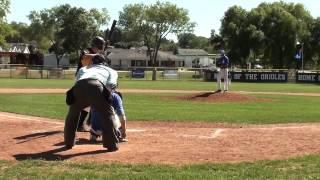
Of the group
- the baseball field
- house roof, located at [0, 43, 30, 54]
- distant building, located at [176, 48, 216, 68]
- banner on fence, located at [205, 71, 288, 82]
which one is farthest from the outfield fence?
distant building, located at [176, 48, 216, 68]

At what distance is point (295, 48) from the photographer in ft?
242

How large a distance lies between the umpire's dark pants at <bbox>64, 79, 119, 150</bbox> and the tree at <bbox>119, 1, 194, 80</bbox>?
88.3 meters

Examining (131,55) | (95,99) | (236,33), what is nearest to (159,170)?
(95,99)

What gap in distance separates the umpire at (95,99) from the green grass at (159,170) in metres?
1.19

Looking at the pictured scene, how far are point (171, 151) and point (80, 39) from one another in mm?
80981

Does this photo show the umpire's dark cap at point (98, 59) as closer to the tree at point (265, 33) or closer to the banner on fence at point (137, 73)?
the banner on fence at point (137, 73)

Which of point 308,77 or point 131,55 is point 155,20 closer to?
point 131,55

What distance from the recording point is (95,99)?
8.88 m

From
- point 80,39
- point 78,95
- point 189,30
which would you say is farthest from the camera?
point 189,30

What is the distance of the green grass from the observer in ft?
23.6

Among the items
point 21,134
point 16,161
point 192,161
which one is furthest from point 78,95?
point 21,134

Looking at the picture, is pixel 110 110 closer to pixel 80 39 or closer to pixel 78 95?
pixel 78 95

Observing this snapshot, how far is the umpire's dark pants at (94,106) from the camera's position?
29.1ft

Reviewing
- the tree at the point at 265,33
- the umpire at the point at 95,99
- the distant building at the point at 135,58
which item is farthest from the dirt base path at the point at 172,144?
the distant building at the point at 135,58
